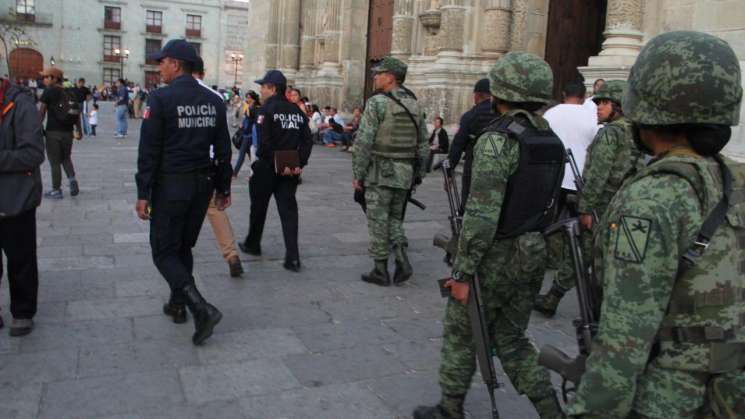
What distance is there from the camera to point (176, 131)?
4.43 metres

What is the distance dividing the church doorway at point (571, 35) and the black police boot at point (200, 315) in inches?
406

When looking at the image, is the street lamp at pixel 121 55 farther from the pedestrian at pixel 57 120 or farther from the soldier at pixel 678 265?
the soldier at pixel 678 265

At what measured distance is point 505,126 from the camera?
10.1 ft

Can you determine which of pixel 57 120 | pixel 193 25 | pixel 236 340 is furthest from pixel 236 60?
pixel 236 340

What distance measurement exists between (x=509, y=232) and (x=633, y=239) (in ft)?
4.55

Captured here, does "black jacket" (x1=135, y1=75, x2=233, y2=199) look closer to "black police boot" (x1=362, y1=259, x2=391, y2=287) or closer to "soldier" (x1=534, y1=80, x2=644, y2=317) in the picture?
"black police boot" (x1=362, y1=259, x2=391, y2=287)

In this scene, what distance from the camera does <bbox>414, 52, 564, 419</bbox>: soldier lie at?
303cm

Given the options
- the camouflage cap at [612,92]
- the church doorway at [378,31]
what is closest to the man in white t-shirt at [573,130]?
the camouflage cap at [612,92]

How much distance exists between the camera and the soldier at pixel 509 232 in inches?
119

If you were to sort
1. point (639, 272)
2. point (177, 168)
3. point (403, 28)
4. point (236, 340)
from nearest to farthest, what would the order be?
point (639, 272) → point (177, 168) → point (236, 340) → point (403, 28)

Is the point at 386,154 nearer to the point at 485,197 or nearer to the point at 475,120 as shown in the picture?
the point at 475,120

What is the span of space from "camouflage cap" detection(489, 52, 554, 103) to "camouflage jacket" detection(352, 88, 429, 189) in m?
2.60

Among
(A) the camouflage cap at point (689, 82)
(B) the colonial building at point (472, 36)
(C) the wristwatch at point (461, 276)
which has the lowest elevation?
(C) the wristwatch at point (461, 276)

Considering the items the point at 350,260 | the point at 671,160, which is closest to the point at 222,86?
the point at 350,260
